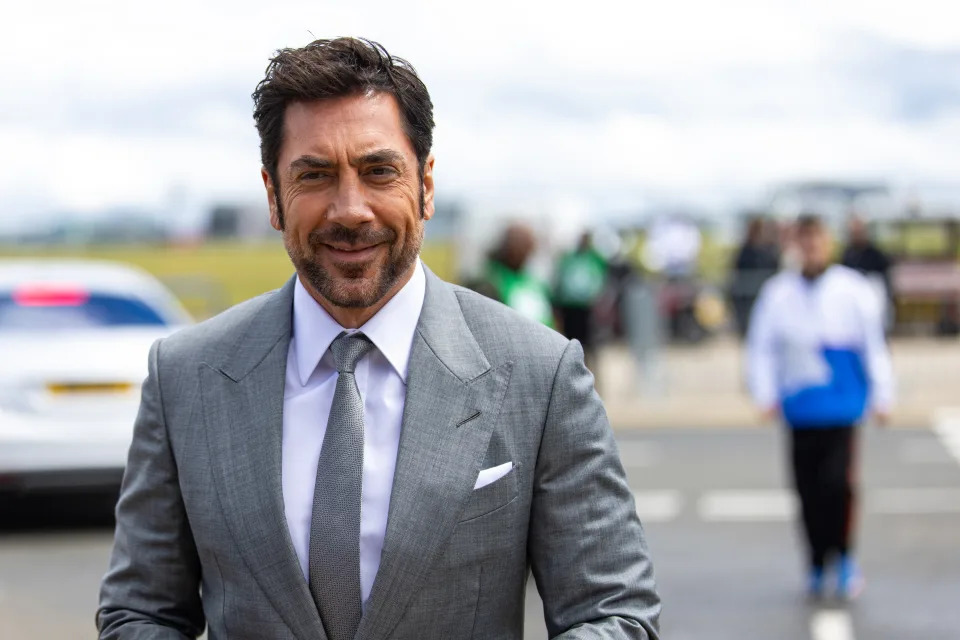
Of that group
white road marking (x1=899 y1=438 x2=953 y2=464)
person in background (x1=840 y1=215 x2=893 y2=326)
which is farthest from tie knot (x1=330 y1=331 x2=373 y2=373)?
person in background (x1=840 y1=215 x2=893 y2=326)

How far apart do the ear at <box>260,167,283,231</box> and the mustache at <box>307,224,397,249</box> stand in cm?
12

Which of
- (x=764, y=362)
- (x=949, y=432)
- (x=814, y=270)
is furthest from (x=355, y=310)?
(x=949, y=432)

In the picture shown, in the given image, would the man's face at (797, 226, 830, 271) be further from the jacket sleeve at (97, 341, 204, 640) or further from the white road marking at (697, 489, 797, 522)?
the jacket sleeve at (97, 341, 204, 640)

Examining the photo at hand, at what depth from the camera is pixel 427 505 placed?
2326 mm

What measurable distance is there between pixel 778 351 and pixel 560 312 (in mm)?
6567

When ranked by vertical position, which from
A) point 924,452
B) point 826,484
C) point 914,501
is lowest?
point 924,452

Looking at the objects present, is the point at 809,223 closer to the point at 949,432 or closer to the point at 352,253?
the point at 352,253

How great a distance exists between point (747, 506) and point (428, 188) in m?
8.66

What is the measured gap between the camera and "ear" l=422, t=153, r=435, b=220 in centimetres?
249

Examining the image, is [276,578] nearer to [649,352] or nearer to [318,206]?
[318,206]

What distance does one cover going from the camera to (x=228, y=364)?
2496 millimetres

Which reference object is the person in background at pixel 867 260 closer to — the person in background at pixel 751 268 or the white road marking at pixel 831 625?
the person in background at pixel 751 268

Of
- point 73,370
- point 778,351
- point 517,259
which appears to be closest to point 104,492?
point 73,370

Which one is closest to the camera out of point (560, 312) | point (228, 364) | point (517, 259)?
point (228, 364)
